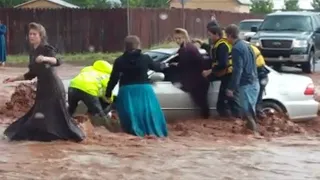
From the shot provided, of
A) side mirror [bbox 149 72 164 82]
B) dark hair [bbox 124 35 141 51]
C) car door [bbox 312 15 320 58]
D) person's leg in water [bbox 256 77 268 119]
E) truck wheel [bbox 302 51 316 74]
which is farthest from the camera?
car door [bbox 312 15 320 58]

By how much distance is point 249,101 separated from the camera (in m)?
12.1

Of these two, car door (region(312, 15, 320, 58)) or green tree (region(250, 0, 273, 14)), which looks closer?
car door (region(312, 15, 320, 58))

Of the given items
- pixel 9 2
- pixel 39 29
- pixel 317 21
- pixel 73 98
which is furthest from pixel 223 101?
pixel 9 2

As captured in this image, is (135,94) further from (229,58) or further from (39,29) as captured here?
(229,58)

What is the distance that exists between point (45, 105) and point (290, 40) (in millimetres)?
16305

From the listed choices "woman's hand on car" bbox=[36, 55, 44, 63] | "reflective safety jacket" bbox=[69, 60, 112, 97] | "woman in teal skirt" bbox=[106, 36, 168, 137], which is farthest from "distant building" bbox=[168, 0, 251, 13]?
"woman's hand on car" bbox=[36, 55, 44, 63]

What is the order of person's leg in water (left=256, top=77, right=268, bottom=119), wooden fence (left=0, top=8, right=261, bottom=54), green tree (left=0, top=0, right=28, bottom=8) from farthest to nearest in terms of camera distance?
green tree (left=0, top=0, right=28, bottom=8) → wooden fence (left=0, top=8, right=261, bottom=54) → person's leg in water (left=256, top=77, right=268, bottom=119)

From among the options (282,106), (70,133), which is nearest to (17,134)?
(70,133)

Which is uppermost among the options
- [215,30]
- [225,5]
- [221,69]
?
[215,30]

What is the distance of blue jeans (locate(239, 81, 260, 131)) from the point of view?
12.1 metres

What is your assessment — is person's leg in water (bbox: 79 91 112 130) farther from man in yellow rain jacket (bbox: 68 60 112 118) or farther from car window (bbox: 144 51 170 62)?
car window (bbox: 144 51 170 62)

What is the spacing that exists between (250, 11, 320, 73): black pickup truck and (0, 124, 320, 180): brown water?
47.7 ft

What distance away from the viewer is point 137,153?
10.3m

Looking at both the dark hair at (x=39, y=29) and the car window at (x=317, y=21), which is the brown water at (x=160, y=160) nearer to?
the dark hair at (x=39, y=29)
